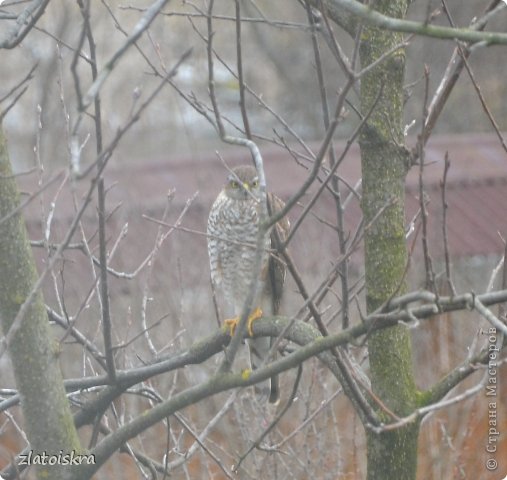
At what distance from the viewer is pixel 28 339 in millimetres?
2590

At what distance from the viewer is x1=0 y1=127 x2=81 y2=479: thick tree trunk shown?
2580mm

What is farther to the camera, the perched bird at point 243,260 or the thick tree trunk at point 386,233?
the perched bird at point 243,260

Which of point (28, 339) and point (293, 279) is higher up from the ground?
point (293, 279)

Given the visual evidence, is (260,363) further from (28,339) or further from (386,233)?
(28,339)

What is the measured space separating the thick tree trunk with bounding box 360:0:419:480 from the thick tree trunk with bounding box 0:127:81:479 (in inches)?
39.3

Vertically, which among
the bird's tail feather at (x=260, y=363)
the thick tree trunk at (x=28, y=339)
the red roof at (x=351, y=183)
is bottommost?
the bird's tail feather at (x=260, y=363)

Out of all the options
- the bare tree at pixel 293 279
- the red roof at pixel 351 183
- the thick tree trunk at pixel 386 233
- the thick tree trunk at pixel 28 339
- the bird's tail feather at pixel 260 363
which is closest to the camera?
the bare tree at pixel 293 279

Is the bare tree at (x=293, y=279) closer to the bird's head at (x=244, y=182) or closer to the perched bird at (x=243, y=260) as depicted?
the perched bird at (x=243, y=260)

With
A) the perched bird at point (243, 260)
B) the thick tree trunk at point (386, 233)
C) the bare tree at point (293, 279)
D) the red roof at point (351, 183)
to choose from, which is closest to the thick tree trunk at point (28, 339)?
the bare tree at point (293, 279)

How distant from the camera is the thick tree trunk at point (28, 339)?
2580 millimetres

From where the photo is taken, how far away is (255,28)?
15172 mm

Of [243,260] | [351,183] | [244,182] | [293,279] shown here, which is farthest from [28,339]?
[351,183]

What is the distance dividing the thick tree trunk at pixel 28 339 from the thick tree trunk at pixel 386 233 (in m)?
1.00

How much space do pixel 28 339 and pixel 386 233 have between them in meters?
1.16
